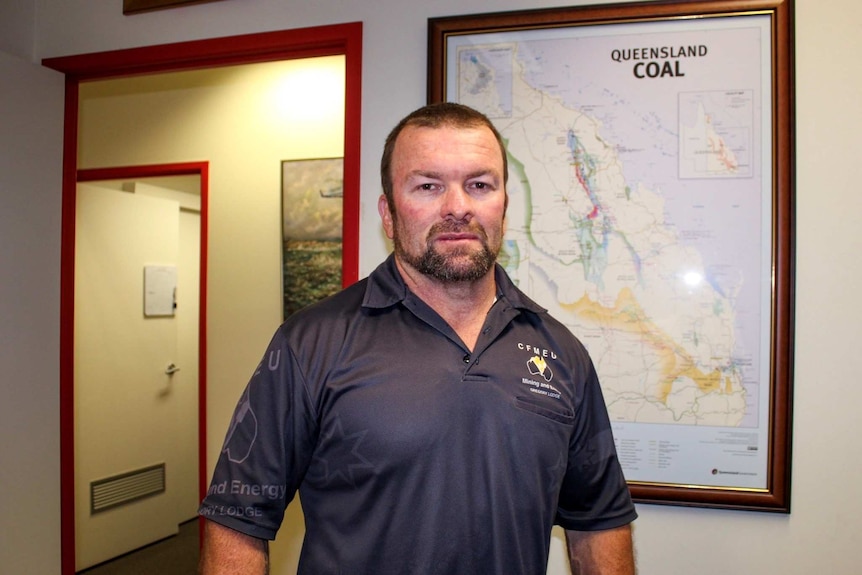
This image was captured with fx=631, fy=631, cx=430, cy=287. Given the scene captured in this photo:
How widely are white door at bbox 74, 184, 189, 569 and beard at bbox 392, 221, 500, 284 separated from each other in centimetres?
289

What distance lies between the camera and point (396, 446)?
1132 mm

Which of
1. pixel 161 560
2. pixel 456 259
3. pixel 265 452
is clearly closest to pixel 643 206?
pixel 456 259

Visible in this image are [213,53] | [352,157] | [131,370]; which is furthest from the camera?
[131,370]

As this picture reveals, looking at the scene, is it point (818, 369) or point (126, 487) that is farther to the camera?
point (126, 487)

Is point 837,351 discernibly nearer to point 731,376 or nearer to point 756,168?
point 731,376

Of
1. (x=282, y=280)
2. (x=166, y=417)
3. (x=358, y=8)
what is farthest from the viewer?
(x=166, y=417)

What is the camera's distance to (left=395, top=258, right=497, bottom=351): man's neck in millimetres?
1282

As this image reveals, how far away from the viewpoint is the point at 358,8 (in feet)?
6.14

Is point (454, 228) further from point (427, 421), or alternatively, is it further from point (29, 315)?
point (29, 315)

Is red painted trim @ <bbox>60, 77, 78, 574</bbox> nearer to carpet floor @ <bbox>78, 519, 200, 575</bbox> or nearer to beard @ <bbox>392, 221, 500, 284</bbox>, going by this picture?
carpet floor @ <bbox>78, 519, 200, 575</bbox>

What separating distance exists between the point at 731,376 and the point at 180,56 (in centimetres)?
190

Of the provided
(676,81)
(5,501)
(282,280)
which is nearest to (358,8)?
(676,81)

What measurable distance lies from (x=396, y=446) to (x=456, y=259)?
1.22 ft

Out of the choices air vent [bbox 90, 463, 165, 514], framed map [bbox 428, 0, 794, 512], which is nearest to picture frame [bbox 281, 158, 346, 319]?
framed map [bbox 428, 0, 794, 512]
